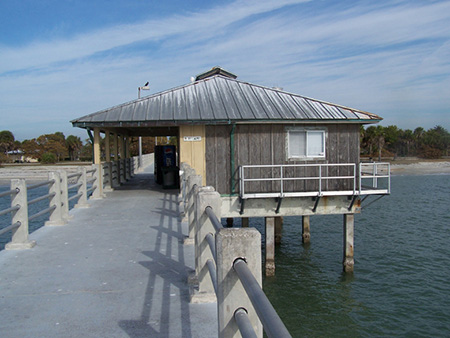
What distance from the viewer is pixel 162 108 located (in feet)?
53.9

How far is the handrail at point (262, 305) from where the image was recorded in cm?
168

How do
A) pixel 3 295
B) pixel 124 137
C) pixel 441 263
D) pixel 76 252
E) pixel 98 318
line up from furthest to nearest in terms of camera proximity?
1. pixel 124 137
2. pixel 441 263
3. pixel 76 252
4. pixel 3 295
5. pixel 98 318

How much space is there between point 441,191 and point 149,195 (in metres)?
38.3

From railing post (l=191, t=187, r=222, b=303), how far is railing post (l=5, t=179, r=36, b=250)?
12.8ft

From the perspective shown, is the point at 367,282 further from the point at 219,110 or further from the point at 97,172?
the point at 97,172

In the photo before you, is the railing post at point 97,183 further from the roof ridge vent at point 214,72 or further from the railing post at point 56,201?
the roof ridge vent at point 214,72

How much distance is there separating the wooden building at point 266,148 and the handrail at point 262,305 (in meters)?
12.7

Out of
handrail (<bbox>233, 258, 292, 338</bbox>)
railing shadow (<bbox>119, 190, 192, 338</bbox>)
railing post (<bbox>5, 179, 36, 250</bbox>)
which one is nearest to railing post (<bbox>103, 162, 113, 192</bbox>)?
railing shadow (<bbox>119, 190, 192, 338</bbox>)

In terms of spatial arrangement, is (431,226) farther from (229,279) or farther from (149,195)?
(229,279)

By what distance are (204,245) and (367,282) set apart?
12.4 meters

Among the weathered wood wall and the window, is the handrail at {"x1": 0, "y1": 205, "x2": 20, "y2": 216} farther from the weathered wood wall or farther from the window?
the window

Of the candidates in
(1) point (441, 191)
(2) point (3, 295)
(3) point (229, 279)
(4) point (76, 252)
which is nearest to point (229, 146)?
(4) point (76, 252)

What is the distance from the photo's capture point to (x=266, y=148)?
1577cm

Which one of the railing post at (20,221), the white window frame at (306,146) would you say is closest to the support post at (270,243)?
the white window frame at (306,146)
